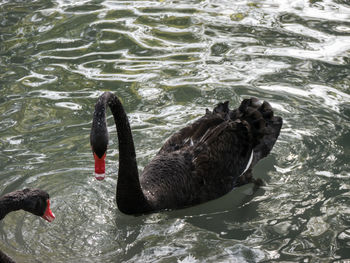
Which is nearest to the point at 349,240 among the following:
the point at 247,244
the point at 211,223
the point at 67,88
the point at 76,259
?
the point at 247,244

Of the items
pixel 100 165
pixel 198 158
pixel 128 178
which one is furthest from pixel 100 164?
pixel 198 158

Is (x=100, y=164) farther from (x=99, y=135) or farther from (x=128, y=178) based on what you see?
(x=128, y=178)

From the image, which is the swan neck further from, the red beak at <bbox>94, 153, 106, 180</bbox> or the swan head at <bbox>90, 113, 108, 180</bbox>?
the swan head at <bbox>90, 113, 108, 180</bbox>

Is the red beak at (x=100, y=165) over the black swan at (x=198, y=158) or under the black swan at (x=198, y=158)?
over

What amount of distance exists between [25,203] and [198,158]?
177cm

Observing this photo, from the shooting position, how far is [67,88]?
24.2ft

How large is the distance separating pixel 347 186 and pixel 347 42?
309 centimetres

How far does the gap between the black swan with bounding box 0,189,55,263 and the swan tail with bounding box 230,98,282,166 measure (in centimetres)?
220

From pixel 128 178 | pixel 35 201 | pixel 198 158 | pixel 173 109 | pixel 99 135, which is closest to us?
pixel 99 135

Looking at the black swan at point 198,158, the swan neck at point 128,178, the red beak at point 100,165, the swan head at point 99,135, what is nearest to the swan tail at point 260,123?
the black swan at point 198,158

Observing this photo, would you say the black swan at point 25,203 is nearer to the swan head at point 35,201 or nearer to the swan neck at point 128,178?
the swan head at point 35,201

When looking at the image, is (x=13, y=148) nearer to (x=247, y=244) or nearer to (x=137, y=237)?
(x=137, y=237)

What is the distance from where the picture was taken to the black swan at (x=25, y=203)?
163 inches

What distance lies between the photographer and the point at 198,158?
5.60 metres
